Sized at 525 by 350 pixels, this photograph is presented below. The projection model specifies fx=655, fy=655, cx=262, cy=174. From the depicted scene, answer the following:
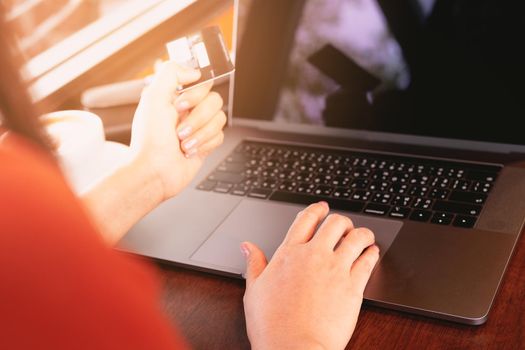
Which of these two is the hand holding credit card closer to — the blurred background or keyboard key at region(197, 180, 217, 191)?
the blurred background

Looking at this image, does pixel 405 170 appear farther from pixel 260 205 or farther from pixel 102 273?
pixel 102 273

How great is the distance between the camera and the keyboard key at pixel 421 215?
28.8 inches

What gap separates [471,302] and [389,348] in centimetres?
9

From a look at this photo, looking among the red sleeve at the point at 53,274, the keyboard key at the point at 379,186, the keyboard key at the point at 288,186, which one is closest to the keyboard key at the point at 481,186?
the keyboard key at the point at 379,186

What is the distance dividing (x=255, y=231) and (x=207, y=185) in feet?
0.44

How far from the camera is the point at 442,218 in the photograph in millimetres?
726

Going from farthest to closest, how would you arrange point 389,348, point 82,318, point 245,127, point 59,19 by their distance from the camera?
point 245,127
point 59,19
point 389,348
point 82,318

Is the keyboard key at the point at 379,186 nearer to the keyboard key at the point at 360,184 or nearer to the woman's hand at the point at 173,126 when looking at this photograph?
the keyboard key at the point at 360,184

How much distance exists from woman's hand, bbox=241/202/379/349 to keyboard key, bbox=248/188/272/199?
0.47 feet

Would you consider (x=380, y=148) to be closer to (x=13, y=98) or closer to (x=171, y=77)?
(x=171, y=77)

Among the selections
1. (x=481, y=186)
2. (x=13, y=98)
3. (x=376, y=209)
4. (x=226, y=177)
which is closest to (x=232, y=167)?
(x=226, y=177)

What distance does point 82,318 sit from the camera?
14.0 inches

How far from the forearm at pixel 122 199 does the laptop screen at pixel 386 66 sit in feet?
0.93

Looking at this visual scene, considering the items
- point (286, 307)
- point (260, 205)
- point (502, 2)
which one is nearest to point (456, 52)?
point (502, 2)
